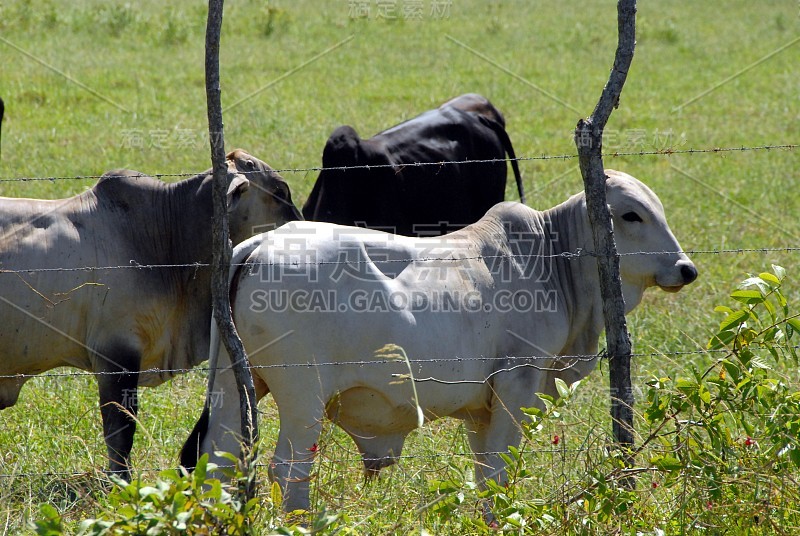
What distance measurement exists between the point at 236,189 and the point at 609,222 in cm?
190

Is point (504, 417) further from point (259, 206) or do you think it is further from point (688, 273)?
point (259, 206)

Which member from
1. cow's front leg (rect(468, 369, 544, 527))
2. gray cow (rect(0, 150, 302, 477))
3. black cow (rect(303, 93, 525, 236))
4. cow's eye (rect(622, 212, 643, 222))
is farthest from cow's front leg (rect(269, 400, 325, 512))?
black cow (rect(303, 93, 525, 236))

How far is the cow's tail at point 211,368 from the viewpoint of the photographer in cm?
369

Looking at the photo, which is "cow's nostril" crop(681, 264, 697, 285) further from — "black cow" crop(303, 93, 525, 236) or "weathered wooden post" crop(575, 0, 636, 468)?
"black cow" crop(303, 93, 525, 236)

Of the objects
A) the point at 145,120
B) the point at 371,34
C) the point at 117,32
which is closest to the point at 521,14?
the point at 371,34

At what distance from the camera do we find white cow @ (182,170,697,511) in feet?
12.0

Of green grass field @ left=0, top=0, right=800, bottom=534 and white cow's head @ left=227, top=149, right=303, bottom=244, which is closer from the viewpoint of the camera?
green grass field @ left=0, top=0, right=800, bottom=534

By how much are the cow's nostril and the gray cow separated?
6.10 feet

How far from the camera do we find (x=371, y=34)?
1535cm

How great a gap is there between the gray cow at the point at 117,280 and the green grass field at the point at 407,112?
0.33 m

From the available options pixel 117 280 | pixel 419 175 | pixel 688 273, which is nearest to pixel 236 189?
pixel 117 280

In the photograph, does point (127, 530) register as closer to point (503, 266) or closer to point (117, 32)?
point (503, 266)

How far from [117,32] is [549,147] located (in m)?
7.12

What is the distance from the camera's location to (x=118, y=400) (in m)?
4.51
